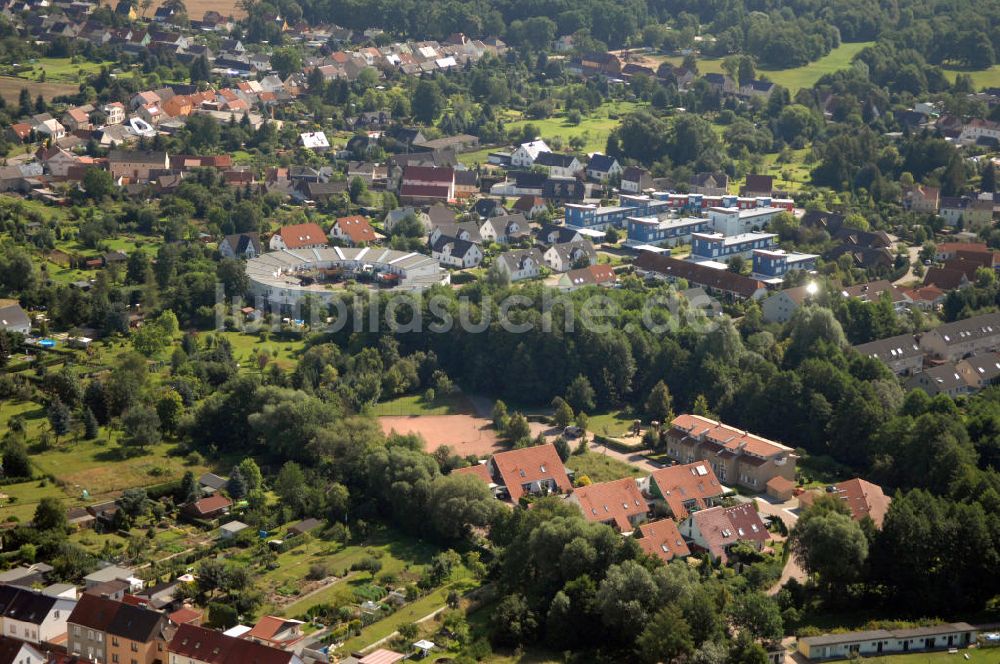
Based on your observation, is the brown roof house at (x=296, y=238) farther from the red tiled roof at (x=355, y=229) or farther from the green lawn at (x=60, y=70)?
the green lawn at (x=60, y=70)

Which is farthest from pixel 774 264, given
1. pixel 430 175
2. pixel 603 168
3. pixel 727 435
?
pixel 430 175

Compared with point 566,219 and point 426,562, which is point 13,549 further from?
point 566,219

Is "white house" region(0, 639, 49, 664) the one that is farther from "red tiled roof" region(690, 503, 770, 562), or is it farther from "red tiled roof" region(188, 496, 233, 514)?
"red tiled roof" region(690, 503, 770, 562)

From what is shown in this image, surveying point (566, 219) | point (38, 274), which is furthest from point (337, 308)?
point (566, 219)

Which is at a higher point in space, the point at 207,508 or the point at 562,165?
the point at 562,165

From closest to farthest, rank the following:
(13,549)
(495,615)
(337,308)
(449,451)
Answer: (495,615) → (13,549) → (449,451) → (337,308)

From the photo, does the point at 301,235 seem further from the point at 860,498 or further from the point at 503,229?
the point at 860,498

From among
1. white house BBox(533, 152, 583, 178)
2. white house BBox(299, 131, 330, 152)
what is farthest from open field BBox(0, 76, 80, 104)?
white house BBox(533, 152, 583, 178)
